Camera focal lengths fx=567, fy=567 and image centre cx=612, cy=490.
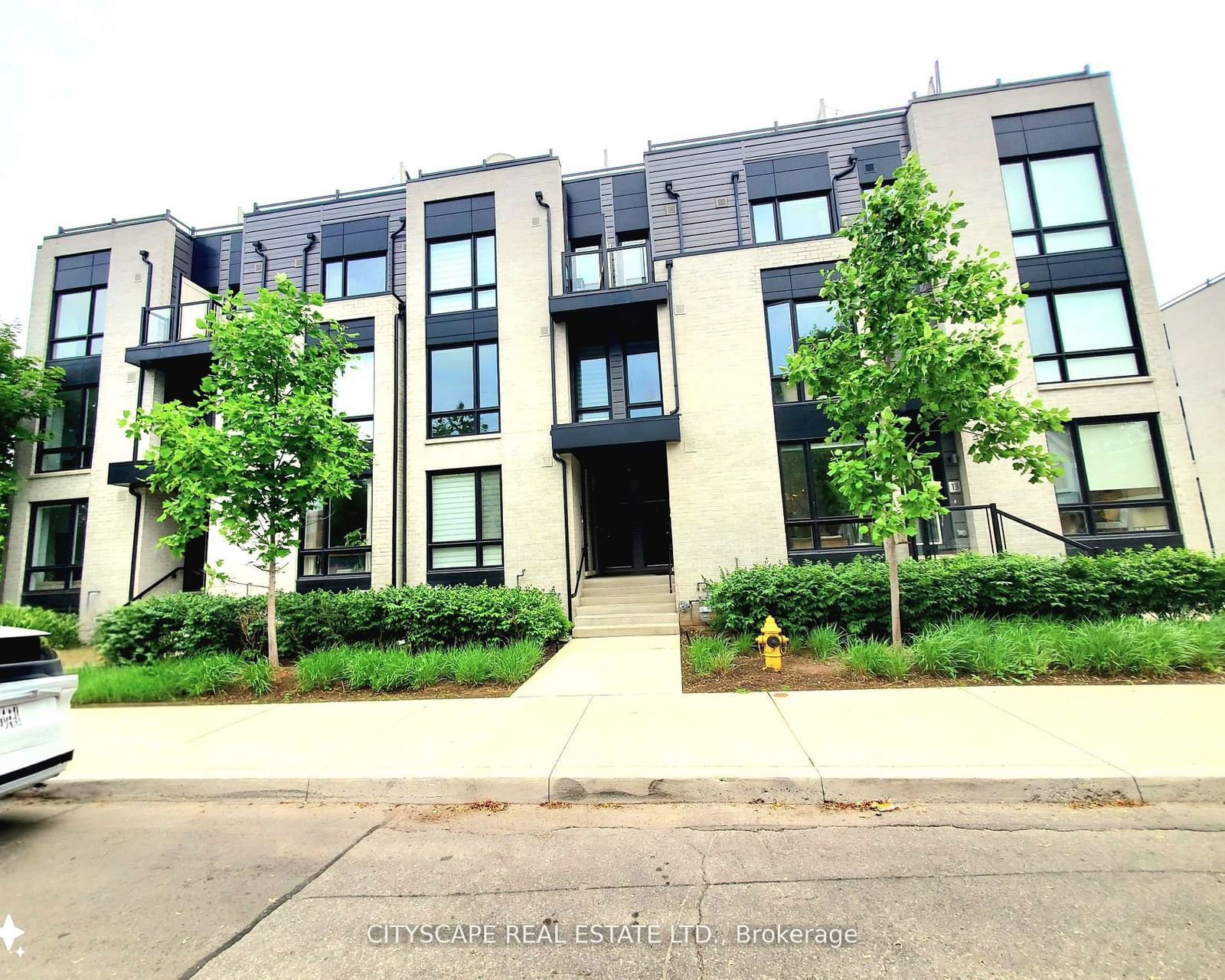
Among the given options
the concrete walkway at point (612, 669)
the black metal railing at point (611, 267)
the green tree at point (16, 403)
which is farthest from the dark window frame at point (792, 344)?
the green tree at point (16, 403)

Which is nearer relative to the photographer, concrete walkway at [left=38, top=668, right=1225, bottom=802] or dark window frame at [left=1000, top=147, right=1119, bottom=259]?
concrete walkway at [left=38, top=668, right=1225, bottom=802]

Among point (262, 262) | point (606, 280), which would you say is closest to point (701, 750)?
point (606, 280)

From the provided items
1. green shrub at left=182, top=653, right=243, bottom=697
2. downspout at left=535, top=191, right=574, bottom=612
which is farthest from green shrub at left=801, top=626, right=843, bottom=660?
green shrub at left=182, top=653, right=243, bottom=697

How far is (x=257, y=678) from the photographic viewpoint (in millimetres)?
7301

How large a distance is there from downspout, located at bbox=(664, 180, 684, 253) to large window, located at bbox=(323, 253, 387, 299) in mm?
7108

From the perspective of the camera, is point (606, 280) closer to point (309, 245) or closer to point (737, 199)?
point (737, 199)

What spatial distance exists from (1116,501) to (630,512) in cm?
927

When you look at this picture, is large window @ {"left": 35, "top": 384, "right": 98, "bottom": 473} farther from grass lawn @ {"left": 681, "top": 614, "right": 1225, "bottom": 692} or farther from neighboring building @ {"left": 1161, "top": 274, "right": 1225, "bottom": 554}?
neighboring building @ {"left": 1161, "top": 274, "right": 1225, "bottom": 554}

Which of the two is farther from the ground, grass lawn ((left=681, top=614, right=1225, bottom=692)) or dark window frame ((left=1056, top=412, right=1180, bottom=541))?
dark window frame ((left=1056, top=412, right=1180, bottom=541))

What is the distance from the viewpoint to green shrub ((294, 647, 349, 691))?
727 cm

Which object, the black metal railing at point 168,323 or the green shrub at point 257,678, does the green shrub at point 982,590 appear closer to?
the green shrub at point 257,678

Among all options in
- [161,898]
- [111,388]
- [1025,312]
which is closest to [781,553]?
[1025,312]

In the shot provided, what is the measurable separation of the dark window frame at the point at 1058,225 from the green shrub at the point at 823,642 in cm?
Answer: 885

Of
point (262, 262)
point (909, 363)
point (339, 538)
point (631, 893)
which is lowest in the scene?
point (631, 893)
